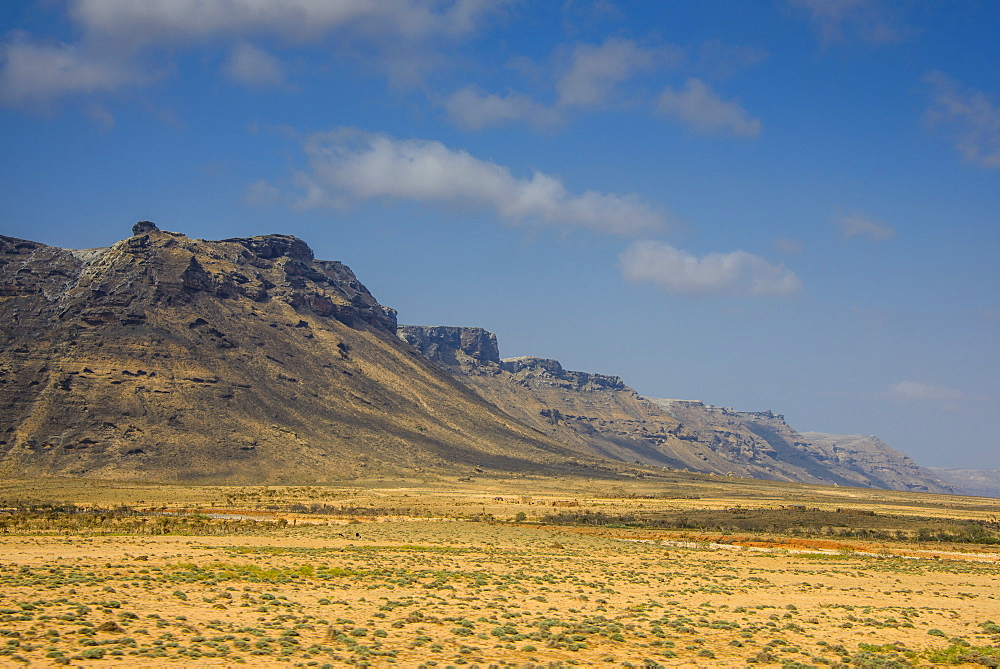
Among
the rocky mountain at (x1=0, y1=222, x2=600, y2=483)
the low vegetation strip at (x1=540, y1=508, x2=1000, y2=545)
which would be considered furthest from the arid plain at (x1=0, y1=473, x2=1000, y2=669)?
the rocky mountain at (x1=0, y1=222, x2=600, y2=483)

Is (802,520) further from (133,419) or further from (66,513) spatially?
(133,419)

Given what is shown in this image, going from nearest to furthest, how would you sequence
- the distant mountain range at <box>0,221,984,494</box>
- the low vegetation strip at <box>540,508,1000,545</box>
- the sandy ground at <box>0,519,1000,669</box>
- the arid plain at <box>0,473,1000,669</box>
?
the sandy ground at <box>0,519,1000,669</box>
the arid plain at <box>0,473,1000,669</box>
the low vegetation strip at <box>540,508,1000,545</box>
the distant mountain range at <box>0,221,984,494</box>

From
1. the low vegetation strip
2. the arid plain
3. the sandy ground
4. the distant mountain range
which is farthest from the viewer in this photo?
the distant mountain range

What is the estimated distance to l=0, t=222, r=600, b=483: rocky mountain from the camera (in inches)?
5084

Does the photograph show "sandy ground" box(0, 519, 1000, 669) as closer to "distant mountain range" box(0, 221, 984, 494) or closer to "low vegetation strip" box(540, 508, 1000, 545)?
"low vegetation strip" box(540, 508, 1000, 545)

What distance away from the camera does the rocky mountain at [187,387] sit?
129125 millimetres

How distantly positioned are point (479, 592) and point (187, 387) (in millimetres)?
125379

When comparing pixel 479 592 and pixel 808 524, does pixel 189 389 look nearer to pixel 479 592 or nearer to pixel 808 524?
pixel 808 524

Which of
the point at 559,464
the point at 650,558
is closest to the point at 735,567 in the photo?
the point at 650,558

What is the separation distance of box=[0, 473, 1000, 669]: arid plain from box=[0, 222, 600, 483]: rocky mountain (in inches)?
2316

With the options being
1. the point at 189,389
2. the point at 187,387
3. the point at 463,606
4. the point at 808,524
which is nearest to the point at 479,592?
the point at 463,606

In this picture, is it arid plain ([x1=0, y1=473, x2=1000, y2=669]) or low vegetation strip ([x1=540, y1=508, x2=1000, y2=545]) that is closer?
arid plain ([x1=0, y1=473, x2=1000, y2=669])

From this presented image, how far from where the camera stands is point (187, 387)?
148 m

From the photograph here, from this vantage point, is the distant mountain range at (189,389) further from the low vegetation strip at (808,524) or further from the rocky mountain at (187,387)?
the low vegetation strip at (808,524)
